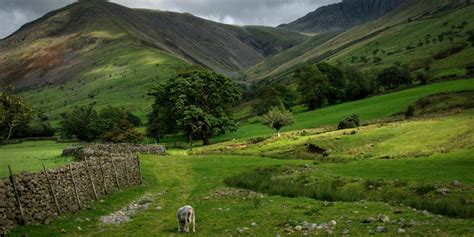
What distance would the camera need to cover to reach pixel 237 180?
134 feet

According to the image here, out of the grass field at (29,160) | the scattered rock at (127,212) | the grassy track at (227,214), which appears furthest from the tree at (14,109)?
the scattered rock at (127,212)

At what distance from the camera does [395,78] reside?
14438cm

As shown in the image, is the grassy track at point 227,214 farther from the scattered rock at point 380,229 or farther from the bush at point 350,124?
the bush at point 350,124

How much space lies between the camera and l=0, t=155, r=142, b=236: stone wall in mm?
23984

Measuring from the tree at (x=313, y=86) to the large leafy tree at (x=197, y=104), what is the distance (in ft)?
130

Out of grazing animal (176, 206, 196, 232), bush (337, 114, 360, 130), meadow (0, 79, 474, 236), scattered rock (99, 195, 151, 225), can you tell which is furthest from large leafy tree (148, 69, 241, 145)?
grazing animal (176, 206, 196, 232)

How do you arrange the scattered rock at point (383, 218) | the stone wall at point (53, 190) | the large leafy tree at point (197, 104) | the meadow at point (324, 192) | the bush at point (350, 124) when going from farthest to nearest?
the large leafy tree at point (197, 104)
the bush at point (350, 124)
the stone wall at point (53, 190)
the meadow at point (324, 192)
the scattered rock at point (383, 218)

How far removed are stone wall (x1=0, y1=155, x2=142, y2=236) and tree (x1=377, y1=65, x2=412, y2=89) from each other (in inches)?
4862

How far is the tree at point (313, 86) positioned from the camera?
477ft

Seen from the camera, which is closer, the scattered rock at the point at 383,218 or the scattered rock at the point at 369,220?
the scattered rock at the point at 383,218

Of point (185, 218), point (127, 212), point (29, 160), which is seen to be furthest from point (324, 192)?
point (29, 160)

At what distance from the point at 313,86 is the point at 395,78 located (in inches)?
1053

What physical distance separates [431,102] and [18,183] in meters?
85.6

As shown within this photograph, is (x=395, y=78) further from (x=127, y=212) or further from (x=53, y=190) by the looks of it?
(x=53, y=190)
